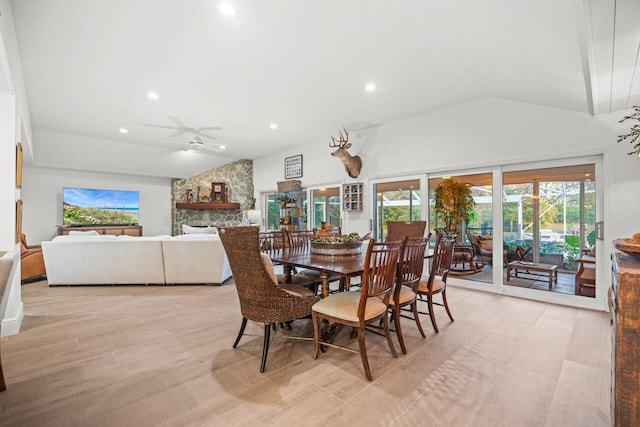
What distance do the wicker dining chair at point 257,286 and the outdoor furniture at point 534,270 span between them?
3399mm

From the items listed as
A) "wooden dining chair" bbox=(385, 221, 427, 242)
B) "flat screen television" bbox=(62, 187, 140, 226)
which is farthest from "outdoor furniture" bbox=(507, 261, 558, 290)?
"flat screen television" bbox=(62, 187, 140, 226)

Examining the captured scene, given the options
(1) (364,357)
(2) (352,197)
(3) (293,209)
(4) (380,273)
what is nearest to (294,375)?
(1) (364,357)

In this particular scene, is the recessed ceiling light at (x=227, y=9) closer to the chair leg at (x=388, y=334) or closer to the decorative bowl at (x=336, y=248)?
the decorative bowl at (x=336, y=248)

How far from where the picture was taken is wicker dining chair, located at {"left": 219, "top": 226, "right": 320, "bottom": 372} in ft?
6.89

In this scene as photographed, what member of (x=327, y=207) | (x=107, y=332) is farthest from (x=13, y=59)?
(x=327, y=207)

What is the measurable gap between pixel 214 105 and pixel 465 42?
3.60m

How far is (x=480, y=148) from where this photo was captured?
14.2 feet

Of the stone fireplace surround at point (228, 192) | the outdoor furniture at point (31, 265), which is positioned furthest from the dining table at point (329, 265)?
the stone fireplace surround at point (228, 192)

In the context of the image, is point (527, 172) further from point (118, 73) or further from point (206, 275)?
point (118, 73)

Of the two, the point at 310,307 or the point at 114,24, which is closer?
the point at 310,307

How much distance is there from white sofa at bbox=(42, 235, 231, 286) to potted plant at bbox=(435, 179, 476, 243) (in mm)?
3693

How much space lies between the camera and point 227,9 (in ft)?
8.23

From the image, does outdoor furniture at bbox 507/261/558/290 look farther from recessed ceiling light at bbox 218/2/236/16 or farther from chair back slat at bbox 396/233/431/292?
recessed ceiling light at bbox 218/2/236/16

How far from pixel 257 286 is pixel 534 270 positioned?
3925 millimetres
